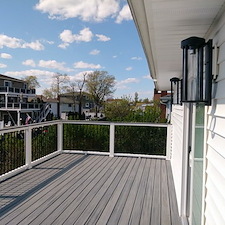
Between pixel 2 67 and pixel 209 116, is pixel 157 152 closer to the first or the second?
pixel 209 116

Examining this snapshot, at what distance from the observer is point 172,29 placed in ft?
6.10

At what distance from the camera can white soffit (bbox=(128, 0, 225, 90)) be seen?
1.38m

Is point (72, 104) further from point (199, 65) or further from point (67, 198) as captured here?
point (199, 65)

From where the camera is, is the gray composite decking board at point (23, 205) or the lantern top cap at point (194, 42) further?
the gray composite decking board at point (23, 205)

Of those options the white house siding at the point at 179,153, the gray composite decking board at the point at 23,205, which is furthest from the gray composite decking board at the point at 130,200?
the gray composite decking board at the point at 23,205

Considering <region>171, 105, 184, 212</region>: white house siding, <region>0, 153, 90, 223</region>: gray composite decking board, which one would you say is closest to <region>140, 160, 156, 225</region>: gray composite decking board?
<region>171, 105, 184, 212</region>: white house siding

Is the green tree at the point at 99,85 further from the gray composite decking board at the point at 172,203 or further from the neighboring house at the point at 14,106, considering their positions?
the gray composite decking board at the point at 172,203

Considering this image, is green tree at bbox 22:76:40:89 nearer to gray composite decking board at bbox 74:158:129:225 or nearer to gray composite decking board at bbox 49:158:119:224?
gray composite decking board at bbox 49:158:119:224

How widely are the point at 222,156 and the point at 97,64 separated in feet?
131

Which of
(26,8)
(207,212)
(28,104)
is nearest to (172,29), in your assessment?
(207,212)

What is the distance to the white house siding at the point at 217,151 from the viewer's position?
132cm

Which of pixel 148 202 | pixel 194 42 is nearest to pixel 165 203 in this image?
pixel 148 202

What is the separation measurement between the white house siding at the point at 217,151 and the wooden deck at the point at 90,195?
1.47 meters

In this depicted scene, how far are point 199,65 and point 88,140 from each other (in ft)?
19.0
